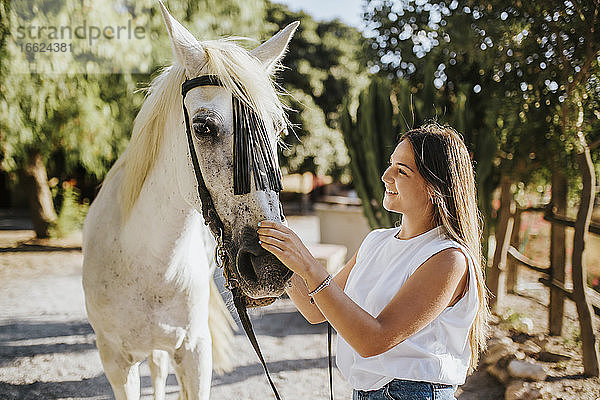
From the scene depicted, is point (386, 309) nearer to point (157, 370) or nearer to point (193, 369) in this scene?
point (193, 369)

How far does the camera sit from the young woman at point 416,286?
40.0 inches

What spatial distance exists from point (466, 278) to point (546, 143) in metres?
2.97

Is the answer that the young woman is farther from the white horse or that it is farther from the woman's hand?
the white horse

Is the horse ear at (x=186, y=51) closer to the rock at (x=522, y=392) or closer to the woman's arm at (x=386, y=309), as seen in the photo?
the woman's arm at (x=386, y=309)

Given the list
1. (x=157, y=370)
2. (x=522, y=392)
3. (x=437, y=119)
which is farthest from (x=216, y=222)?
(x=437, y=119)

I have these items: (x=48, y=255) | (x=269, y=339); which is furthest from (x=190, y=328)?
(x=48, y=255)

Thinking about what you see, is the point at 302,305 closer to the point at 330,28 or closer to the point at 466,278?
the point at 466,278

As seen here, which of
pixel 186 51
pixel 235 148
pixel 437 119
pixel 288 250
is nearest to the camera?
pixel 288 250

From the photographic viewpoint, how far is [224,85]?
3.93 feet

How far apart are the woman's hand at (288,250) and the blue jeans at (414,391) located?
42 cm

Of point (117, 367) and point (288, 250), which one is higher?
point (288, 250)

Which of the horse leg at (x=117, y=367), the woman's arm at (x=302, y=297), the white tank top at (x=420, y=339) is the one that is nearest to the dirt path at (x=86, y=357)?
the horse leg at (x=117, y=367)

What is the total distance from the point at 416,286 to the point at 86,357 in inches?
→ 135

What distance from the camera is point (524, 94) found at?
3385 millimetres
